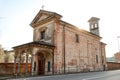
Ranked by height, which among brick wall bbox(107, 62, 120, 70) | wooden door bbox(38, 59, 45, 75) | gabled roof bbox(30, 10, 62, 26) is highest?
gabled roof bbox(30, 10, 62, 26)

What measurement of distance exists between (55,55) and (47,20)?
5798 millimetres

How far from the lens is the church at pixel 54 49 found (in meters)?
18.5

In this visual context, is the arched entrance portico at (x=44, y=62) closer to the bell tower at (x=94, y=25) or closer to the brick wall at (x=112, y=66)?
the bell tower at (x=94, y=25)

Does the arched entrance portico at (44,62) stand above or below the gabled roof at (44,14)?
below

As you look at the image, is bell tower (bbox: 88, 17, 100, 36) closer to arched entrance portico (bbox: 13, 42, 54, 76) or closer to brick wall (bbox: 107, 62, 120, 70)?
brick wall (bbox: 107, 62, 120, 70)

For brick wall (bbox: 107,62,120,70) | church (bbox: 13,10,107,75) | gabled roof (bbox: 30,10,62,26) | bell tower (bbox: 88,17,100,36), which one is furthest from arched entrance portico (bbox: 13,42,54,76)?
brick wall (bbox: 107,62,120,70)

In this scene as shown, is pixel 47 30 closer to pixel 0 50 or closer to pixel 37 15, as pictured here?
pixel 37 15

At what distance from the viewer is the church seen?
1852 cm

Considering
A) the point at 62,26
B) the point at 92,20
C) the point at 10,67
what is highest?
the point at 92,20

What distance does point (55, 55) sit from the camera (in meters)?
19.3

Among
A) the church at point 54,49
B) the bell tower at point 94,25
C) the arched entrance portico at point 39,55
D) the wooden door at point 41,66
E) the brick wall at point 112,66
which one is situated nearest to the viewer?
the arched entrance portico at point 39,55

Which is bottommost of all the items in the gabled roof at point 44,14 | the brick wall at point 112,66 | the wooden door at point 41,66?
the brick wall at point 112,66

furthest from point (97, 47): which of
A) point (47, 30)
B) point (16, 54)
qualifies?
point (16, 54)

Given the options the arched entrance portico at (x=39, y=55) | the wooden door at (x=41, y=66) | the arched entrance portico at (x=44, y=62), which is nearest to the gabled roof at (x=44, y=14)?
the arched entrance portico at (x=39, y=55)
